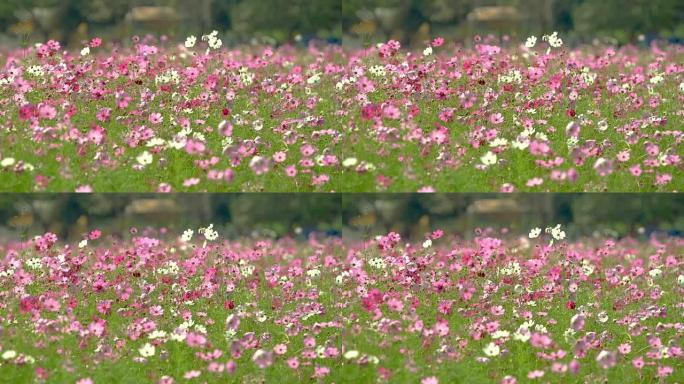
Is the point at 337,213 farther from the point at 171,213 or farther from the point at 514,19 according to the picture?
the point at 514,19

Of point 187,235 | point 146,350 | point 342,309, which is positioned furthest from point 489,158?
point 146,350

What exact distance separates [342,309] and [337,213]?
49 centimetres

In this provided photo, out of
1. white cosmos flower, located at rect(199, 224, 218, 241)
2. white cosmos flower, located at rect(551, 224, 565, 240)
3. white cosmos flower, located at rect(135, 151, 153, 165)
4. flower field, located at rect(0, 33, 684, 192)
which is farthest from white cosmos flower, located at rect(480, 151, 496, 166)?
white cosmos flower, located at rect(135, 151, 153, 165)

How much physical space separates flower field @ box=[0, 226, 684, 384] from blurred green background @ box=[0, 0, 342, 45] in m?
1.06

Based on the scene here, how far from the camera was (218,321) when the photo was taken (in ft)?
13.8

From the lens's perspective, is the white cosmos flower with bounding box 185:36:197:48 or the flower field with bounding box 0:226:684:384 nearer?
the flower field with bounding box 0:226:684:384

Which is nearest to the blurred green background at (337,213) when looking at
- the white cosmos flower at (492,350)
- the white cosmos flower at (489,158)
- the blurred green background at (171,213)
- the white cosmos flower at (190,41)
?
the blurred green background at (171,213)

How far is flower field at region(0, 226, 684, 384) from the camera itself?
13.6 feet

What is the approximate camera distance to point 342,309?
4.27m

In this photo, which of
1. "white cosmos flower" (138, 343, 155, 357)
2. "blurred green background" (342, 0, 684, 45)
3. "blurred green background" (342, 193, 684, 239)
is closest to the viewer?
Result: "white cosmos flower" (138, 343, 155, 357)

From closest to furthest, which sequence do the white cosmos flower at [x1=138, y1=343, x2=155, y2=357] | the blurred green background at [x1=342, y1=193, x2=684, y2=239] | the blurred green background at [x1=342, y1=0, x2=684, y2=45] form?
the white cosmos flower at [x1=138, y1=343, x2=155, y2=357]
the blurred green background at [x1=342, y1=193, x2=684, y2=239]
the blurred green background at [x1=342, y1=0, x2=684, y2=45]

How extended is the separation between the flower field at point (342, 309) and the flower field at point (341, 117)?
326 mm

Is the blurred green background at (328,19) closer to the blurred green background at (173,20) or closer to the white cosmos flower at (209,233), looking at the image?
the blurred green background at (173,20)

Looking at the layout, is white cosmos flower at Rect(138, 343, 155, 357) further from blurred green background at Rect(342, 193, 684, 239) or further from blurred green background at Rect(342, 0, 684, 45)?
blurred green background at Rect(342, 0, 684, 45)
